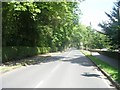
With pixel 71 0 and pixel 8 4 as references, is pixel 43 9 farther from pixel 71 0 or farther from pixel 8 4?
pixel 8 4

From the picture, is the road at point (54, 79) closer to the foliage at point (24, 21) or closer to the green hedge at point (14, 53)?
the green hedge at point (14, 53)

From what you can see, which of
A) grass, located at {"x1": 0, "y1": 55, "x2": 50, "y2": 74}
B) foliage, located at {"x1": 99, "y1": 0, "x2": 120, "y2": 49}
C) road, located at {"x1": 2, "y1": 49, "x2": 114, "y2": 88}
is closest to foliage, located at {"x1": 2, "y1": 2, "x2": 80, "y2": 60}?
grass, located at {"x1": 0, "y1": 55, "x2": 50, "y2": 74}

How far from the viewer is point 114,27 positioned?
29781mm

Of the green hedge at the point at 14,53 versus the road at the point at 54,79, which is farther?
the green hedge at the point at 14,53

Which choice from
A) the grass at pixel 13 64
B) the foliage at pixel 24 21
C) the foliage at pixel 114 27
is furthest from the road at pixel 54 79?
the foliage at pixel 24 21

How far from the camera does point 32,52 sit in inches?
2012

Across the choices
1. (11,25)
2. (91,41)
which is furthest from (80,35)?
(11,25)

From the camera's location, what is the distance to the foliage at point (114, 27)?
2922 cm

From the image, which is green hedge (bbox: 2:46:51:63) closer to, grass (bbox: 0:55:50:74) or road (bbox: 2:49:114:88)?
grass (bbox: 0:55:50:74)

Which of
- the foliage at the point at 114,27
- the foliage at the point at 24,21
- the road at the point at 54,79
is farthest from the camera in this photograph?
the foliage at the point at 24,21

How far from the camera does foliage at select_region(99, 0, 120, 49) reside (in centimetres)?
2922

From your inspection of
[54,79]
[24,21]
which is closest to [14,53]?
[24,21]

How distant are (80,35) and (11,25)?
131768 mm

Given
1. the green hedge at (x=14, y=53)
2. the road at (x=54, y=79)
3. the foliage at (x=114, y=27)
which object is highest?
the foliage at (x=114, y=27)
